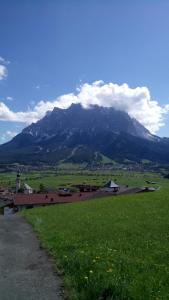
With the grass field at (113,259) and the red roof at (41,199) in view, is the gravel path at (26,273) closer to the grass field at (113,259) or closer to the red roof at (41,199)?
the grass field at (113,259)

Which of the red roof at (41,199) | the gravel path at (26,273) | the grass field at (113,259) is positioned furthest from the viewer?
the red roof at (41,199)

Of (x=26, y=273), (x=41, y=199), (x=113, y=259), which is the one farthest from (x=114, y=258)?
(x=41, y=199)

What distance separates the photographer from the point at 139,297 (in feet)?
36.4

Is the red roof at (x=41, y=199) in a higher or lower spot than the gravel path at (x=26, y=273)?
lower

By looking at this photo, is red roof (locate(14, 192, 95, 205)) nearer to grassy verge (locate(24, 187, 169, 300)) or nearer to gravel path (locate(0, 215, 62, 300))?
grassy verge (locate(24, 187, 169, 300))

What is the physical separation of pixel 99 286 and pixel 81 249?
635 centimetres

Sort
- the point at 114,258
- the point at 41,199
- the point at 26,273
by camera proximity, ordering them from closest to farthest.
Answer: the point at 26,273
the point at 114,258
the point at 41,199

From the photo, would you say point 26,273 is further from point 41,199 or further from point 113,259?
point 41,199

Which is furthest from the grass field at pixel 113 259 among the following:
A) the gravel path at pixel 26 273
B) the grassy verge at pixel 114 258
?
the gravel path at pixel 26 273

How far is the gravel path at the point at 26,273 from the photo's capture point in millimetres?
12582

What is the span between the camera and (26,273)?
50.5 feet

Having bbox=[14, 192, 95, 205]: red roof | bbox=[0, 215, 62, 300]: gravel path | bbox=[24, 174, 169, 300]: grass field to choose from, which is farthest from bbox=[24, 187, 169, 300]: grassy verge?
bbox=[14, 192, 95, 205]: red roof

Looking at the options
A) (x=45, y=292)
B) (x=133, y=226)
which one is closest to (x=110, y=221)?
(x=133, y=226)

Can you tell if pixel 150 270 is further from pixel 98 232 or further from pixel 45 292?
pixel 98 232
